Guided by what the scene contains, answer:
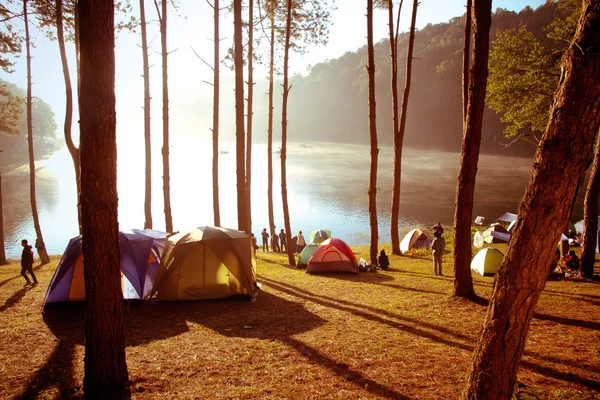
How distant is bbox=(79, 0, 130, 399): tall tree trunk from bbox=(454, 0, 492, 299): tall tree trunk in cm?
681

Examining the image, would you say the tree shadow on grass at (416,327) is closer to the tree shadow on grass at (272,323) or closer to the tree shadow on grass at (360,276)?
the tree shadow on grass at (272,323)

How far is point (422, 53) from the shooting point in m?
84.2

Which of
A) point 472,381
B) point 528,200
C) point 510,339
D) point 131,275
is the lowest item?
point 131,275

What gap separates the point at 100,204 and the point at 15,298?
26.6ft

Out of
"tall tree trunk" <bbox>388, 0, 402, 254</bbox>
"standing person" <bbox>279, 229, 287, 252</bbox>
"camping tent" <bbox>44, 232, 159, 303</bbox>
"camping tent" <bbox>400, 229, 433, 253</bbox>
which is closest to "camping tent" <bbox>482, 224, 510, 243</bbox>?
"camping tent" <bbox>400, 229, 433, 253</bbox>

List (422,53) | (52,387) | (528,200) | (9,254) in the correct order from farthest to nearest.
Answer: (422,53) → (9,254) → (52,387) → (528,200)

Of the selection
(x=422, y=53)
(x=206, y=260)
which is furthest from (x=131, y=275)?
(x=422, y=53)

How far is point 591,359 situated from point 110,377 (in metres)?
6.49

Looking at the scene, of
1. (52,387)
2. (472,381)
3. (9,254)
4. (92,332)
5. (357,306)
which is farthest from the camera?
(9,254)

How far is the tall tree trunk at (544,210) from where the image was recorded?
10.5 ft

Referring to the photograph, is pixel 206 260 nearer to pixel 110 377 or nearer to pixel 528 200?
pixel 110 377

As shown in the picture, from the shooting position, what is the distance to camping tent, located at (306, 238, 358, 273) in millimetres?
13469

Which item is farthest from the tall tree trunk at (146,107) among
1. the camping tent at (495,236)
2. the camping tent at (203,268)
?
the camping tent at (495,236)

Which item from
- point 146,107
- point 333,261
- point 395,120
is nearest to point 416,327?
point 333,261
